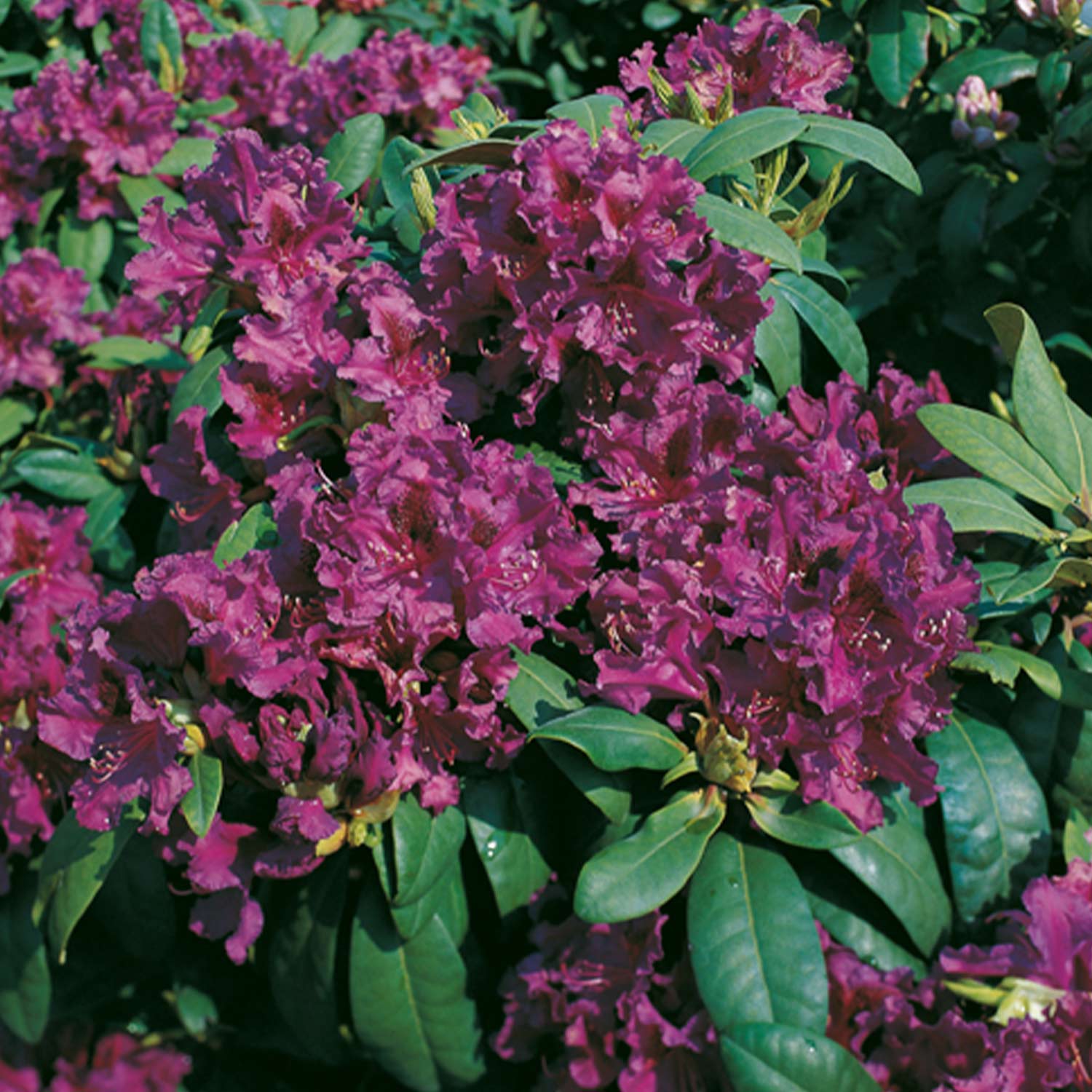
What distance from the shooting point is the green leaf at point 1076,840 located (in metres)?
1.19

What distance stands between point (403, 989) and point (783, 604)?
21.8 inches

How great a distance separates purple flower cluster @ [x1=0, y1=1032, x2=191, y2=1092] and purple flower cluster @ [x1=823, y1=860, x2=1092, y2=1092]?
957mm

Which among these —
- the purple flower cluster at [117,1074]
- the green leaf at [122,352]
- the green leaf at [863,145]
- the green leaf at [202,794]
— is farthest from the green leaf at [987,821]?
the green leaf at [122,352]

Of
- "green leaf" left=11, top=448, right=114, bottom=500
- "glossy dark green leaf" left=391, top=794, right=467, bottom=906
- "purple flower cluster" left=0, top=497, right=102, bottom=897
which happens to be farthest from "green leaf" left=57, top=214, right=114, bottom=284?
"glossy dark green leaf" left=391, top=794, right=467, bottom=906

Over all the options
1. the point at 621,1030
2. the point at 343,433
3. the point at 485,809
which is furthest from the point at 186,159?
the point at 621,1030

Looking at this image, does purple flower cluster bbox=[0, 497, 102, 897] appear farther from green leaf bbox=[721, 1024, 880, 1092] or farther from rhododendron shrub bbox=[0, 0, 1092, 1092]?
green leaf bbox=[721, 1024, 880, 1092]

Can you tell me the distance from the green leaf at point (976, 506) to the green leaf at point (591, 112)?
0.51 m

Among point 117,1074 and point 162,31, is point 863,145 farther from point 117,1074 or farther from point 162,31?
point 162,31

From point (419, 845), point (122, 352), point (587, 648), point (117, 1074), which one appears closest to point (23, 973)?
point (117, 1074)

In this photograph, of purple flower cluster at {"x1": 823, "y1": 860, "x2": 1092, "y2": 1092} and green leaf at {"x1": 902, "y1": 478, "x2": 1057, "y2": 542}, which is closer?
purple flower cluster at {"x1": 823, "y1": 860, "x2": 1092, "y2": 1092}

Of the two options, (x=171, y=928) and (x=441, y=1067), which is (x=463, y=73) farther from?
(x=441, y=1067)

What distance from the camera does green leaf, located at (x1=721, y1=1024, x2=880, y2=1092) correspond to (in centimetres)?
98

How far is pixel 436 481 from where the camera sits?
1029mm

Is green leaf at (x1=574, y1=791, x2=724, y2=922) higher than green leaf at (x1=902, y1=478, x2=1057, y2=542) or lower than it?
lower
